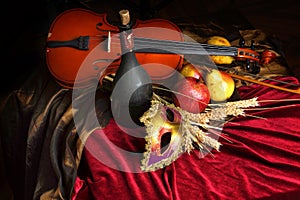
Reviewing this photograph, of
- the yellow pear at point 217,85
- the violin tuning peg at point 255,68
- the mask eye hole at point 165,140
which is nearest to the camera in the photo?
the mask eye hole at point 165,140

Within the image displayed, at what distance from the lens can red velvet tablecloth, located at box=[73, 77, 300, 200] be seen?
37.7 inches

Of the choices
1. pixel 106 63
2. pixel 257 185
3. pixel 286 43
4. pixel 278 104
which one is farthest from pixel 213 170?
pixel 286 43

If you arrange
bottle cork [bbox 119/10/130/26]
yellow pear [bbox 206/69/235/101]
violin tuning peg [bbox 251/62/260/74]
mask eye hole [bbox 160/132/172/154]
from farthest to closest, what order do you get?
violin tuning peg [bbox 251/62/260/74]
yellow pear [bbox 206/69/235/101]
mask eye hole [bbox 160/132/172/154]
bottle cork [bbox 119/10/130/26]

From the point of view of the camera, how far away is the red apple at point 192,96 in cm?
107

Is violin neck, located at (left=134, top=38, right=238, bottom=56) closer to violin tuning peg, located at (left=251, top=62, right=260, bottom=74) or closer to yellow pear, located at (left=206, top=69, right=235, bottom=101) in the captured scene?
yellow pear, located at (left=206, top=69, right=235, bottom=101)

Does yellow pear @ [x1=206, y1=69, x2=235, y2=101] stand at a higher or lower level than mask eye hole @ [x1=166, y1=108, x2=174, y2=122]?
higher

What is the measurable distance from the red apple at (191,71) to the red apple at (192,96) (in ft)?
0.24

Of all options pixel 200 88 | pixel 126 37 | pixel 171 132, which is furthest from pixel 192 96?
pixel 126 37

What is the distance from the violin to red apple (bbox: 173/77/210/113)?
11 centimetres

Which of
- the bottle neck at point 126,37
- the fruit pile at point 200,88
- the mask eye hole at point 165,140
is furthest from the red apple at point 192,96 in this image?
the bottle neck at point 126,37

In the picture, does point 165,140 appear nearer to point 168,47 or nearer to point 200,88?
point 200,88

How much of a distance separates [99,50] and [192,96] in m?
0.36

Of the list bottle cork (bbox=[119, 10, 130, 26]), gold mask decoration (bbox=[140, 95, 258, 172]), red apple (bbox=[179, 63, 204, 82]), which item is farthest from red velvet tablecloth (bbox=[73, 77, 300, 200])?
bottle cork (bbox=[119, 10, 130, 26])

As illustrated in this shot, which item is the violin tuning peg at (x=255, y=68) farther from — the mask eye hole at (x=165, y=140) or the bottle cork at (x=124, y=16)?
the bottle cork at (x=124, y=16)
